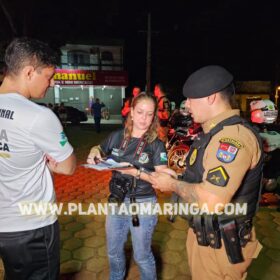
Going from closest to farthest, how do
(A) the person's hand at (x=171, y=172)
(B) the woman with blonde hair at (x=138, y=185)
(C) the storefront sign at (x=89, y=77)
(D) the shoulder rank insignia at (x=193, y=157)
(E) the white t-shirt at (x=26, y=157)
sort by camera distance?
(E) the white t-shirt at (x=26, y=157)
(D) the shoulder rank insignia at (x=193, y=157)
(A) the person's hand at (x=171, y=172)
(B) the woman with blonde hair at (x=138, y=185)
(C) the storefront sign at (x=89, y=77)

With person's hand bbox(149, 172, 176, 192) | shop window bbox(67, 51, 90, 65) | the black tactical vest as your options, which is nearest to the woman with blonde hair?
person's hand bbox(149, 172, 176, 192)

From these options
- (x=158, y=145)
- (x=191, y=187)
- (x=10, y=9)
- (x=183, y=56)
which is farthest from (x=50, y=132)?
(x=183, y=56)

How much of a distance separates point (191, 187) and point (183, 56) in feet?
89.4

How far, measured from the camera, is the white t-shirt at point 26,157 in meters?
1.69

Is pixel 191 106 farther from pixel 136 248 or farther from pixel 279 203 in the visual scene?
pixel 279 203

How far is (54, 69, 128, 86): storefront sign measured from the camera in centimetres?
2394

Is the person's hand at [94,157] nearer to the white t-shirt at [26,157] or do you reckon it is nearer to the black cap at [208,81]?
the white t-shirt at [26,157]

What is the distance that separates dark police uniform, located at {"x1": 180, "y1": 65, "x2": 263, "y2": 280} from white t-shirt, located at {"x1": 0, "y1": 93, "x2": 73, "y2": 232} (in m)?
0.87

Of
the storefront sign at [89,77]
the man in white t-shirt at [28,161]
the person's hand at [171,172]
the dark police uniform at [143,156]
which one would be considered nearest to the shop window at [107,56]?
the storefront sign at [89,77]

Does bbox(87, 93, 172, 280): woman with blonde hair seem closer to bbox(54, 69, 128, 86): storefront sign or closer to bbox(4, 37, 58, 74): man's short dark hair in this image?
bbox(4, 37, 58, 74): man's short dark hair

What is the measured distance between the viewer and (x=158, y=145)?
271 cm

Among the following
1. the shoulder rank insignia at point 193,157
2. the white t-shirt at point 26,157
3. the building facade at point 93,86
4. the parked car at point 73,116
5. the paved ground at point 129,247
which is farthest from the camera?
the building facade at point 93,86

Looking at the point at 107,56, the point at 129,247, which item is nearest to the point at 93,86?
the point at 107,56

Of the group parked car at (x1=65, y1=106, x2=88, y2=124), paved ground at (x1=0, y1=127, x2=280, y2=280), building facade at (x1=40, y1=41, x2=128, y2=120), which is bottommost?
paved ground at (x1=0, y1=127, x2=280, y2=280)
